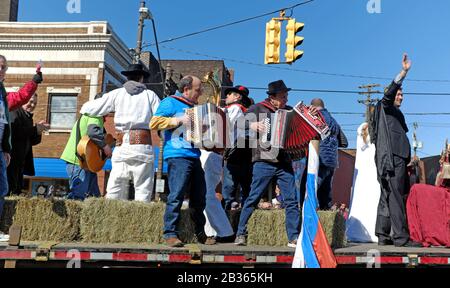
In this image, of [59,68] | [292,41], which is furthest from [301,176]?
[59,68]

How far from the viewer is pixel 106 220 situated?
489 centimetres

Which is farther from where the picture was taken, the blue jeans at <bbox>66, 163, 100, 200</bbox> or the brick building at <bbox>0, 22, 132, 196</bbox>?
the brick building at <bbox>0, 22, 132, 196</bbox>

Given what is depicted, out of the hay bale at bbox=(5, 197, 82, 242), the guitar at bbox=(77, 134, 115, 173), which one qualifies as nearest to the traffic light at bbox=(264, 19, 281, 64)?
the guitar at bbox=(77, 134, 115, 173)

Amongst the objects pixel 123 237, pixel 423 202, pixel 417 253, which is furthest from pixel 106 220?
pixel 423 202

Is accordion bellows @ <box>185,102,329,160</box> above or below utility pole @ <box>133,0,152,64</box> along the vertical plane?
below

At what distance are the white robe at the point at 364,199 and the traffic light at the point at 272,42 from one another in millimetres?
7698

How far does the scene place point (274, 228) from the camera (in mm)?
5312

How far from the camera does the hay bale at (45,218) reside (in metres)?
4.86

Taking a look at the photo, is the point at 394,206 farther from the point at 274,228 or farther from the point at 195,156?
the point at 195,156

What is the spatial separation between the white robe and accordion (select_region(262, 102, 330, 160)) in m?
2.38

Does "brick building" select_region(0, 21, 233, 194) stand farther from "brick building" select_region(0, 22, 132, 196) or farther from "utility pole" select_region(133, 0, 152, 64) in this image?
"utility pole" select_region(133, 0, 152, 64)

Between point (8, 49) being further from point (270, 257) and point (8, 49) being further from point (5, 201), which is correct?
point (270, 257)

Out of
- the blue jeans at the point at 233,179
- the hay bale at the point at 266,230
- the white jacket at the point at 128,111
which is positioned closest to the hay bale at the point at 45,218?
the white jacket at the point at 128,111

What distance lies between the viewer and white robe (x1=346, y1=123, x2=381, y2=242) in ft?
23.7
